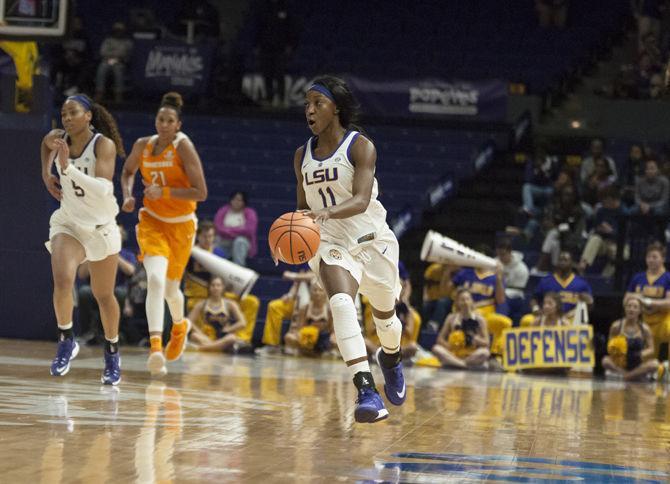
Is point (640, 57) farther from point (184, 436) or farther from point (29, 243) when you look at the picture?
point (184, 436)

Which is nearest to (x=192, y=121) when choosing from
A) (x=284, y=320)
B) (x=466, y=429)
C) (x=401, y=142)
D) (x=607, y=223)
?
(x=401, y=142)

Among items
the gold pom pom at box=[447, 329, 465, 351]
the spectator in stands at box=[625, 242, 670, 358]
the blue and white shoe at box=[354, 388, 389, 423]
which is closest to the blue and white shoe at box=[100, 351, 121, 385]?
the blue and white shoe at box=[354, 388, 389, 423]

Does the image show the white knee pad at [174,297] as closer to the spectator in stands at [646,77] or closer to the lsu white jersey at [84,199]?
the lsu white jersey at [84,199]

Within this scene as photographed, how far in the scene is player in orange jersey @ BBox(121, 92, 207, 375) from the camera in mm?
9328

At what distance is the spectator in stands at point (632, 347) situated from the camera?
13.0 meters

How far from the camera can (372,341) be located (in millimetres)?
13711

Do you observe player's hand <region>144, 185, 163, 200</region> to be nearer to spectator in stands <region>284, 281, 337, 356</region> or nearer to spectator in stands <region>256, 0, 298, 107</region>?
spectator in stands <region>284, 281, 337, 356</region>

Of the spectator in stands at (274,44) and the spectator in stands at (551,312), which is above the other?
the spectator in stands at (274,44)

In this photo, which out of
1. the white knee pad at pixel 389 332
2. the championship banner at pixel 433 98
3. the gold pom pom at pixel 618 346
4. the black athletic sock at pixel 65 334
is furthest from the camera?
the championship banner at pixel 433 98

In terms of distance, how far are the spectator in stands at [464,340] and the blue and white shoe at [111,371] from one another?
5495 millimetres

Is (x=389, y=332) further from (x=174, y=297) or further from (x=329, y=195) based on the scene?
(x=174, y=297)

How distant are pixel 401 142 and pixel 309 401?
11.3 metres

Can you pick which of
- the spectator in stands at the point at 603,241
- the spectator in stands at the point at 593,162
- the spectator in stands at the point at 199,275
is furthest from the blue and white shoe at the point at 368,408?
the spectator in stands at the point at 593,162

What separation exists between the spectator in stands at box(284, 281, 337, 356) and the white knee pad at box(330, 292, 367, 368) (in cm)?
724
